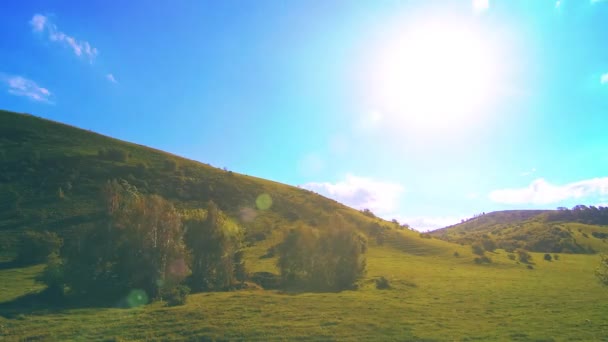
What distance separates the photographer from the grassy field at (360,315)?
102 feet

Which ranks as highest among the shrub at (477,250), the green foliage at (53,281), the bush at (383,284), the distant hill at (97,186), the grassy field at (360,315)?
the distant hill at (97,186)

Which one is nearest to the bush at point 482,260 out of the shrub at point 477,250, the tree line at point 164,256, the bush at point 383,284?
the shrub at point 477,250

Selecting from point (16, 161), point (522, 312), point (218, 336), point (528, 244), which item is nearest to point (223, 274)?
point (218, 336)

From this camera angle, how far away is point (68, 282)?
4375cm

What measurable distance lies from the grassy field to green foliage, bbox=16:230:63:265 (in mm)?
3757

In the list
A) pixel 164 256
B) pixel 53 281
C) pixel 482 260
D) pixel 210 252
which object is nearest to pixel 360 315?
pixel 210 252

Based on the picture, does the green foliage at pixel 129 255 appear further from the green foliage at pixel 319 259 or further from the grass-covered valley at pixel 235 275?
the green foliage at pixel 319 259

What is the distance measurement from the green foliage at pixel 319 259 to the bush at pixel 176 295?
1904 centimetres

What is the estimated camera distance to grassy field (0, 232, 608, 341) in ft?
102

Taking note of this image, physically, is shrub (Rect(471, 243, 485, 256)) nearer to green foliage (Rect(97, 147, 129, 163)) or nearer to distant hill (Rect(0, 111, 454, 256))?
distant hill (Rect(0, 111, 454, 256))

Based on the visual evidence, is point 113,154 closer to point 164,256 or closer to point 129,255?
point 129,255

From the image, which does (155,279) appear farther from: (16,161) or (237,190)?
(16,161)

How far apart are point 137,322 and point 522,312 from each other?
42.0 m

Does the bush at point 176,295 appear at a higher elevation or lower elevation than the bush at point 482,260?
lower
